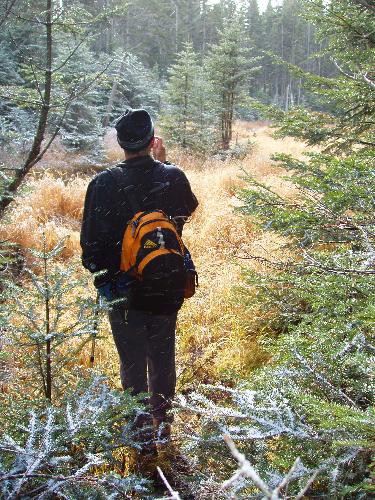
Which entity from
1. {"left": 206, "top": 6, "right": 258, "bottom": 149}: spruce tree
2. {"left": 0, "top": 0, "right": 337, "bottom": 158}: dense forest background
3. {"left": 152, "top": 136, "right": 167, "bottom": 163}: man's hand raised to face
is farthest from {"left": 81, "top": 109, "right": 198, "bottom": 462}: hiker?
{"left": 206, "top": 6, "right": 258, "bottom": 149}: spruce tree

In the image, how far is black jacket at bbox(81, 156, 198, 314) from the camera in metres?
2.20

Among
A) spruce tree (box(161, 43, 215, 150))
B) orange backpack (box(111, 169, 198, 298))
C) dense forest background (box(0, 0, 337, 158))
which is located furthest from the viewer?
spruce tree (box(161, 43, 215, 150))

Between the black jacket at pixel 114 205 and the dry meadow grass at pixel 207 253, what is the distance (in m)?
0.26

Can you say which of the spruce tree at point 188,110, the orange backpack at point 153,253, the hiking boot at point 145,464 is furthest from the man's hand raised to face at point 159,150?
the spruce tree at point 188,110

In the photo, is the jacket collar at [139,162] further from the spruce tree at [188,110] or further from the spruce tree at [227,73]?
the spruce tree at [227,73]

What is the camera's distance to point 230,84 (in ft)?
54.6

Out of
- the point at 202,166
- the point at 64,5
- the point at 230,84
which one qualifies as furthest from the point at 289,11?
the point at 64,5

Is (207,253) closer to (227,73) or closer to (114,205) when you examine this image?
(114,205)

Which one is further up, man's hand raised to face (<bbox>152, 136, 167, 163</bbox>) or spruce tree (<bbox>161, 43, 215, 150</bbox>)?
spruce tree (<bbox>161, 43, 215, 150</bbox>)

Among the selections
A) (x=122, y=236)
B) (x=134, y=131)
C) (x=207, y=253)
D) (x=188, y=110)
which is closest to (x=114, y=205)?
(x=122, y=236)

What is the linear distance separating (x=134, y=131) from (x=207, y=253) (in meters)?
3.93

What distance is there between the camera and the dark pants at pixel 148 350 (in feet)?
7.78

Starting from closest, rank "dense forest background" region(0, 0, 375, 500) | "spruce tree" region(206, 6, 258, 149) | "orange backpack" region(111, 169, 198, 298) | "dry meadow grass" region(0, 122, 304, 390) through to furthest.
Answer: "dense forest background" region(0, 0, 375, 500) → "orange backpack" region(111, 169, 198, 298) → "dry meadow grass" region(0, 122, 304, 390) → "spruce tree" region(206, 6, 258, 149)

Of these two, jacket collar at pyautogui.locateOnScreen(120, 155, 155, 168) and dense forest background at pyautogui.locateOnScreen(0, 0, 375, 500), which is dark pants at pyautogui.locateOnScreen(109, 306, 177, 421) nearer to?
dense forest background at pyautogui.locateOnScreen(0, 0, 375, 500)
